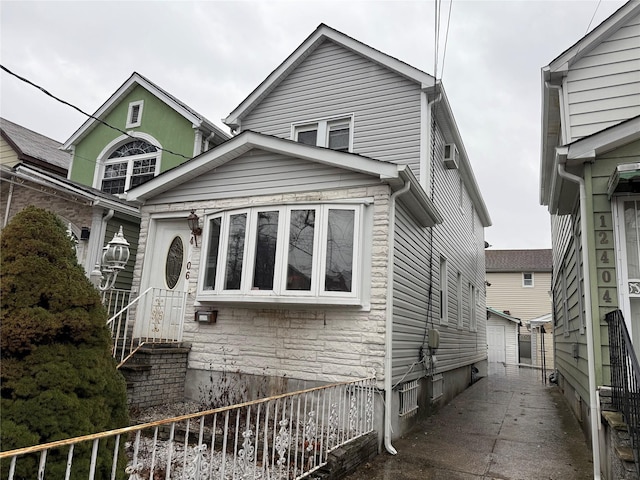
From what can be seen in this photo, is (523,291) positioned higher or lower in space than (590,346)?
higher

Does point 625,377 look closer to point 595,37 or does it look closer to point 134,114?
point 595,37

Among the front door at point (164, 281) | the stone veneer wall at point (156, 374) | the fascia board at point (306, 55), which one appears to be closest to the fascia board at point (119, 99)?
the fascia board at point (306, 55)

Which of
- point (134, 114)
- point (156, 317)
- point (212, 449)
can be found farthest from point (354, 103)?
point (212, 449)

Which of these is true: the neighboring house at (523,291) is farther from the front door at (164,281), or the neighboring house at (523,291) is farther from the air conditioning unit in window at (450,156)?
the front door at (164,281)

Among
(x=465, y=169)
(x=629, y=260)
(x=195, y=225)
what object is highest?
(x=465, y=169)

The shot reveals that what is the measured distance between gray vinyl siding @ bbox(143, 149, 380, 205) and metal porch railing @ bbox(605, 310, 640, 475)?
3380 millimetres

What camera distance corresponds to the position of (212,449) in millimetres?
2895

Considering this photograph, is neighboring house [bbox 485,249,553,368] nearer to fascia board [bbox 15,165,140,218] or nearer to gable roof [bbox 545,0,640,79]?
gable roof [bbox 545,0,640,79]

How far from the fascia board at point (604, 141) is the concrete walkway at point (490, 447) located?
3.77 metres

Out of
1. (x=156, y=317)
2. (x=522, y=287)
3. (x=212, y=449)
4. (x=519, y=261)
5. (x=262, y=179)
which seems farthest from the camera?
(x=519, y=261)

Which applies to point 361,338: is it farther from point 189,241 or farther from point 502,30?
point 502,30

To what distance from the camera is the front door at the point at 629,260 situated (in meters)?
4.95

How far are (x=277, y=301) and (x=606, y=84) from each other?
607 centimetres

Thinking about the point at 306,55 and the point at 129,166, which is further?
the point at 129,166
